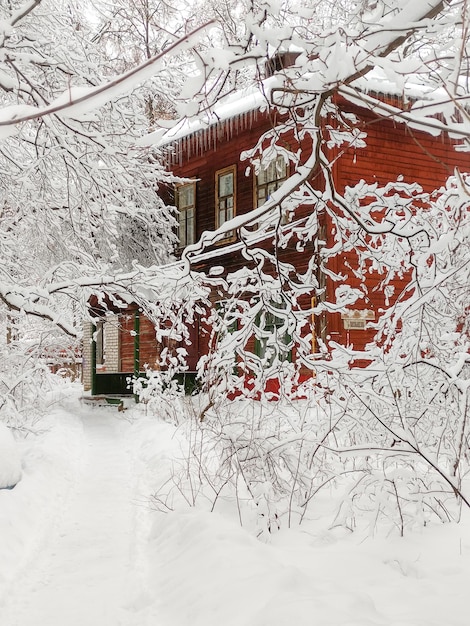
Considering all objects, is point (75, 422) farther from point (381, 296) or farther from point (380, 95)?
point (380, 95)

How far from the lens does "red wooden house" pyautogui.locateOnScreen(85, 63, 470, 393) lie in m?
13.3

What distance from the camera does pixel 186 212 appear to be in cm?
1841

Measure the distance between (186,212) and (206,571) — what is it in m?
15.2

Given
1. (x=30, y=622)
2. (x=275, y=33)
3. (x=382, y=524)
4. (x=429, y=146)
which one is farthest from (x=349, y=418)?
(x=429, y=146)

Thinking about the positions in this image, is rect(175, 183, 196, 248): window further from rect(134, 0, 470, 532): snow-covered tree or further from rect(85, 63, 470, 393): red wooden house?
rect(134, 0, 470, 532): snow-covered tree

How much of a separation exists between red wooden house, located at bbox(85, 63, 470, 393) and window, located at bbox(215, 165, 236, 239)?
3cm

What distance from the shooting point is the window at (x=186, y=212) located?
18.0m

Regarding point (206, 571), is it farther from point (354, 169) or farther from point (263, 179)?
point (263, 179)

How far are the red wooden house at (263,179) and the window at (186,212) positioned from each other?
3 cm

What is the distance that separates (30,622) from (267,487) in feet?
6.39

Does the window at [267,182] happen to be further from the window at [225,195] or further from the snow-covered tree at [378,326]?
the snow-covered tree at [378,326]

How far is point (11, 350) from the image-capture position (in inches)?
442

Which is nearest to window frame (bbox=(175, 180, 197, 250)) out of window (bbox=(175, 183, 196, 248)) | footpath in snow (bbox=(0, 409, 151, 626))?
window (bbox=(175, 183, 196, 248))

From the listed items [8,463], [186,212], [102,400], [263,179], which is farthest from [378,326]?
[102,400]
